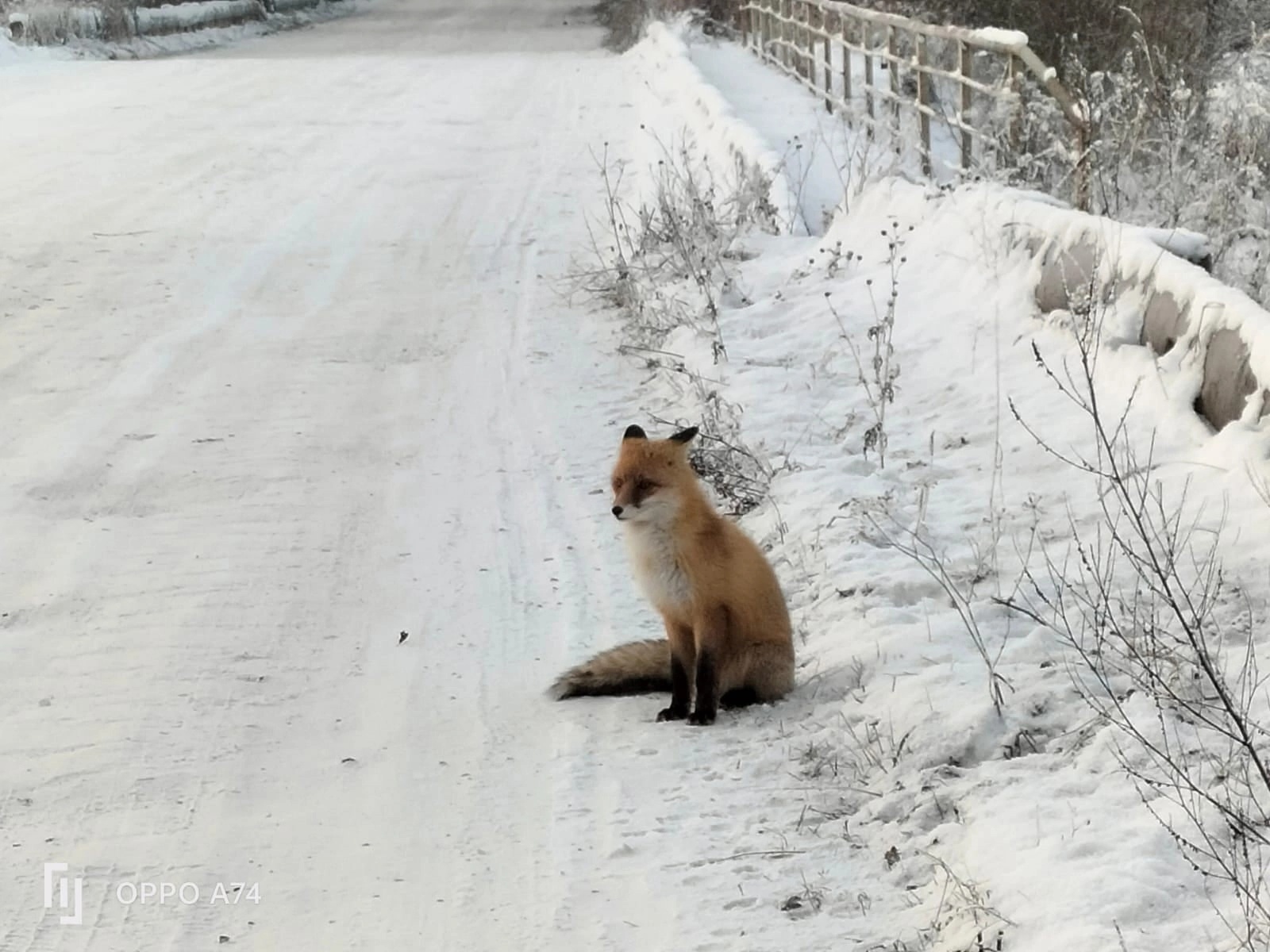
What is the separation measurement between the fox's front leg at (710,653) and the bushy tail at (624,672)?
0.28 meters

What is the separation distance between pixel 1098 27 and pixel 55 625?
535 inches

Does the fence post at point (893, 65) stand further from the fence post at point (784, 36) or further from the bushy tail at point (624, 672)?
the bushy tail at point (624, 672)

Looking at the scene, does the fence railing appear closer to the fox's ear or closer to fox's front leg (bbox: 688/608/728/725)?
the fox's ear

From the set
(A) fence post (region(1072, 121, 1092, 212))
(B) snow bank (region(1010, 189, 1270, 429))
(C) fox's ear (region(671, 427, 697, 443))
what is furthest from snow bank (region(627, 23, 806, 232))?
(C) fox's ear (region(671, 427, 697, 443))

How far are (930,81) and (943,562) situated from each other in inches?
398

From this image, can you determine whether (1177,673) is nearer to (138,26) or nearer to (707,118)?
(707,118)

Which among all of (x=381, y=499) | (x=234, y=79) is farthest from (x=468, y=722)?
(x=234, y=79)

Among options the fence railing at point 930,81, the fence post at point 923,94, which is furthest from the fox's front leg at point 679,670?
the fence post at point 923,94

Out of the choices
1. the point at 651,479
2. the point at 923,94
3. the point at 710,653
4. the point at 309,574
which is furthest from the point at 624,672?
the point at 923,94

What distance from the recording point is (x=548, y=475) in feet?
25.6

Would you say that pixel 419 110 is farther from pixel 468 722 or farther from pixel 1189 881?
pixel 1189 881

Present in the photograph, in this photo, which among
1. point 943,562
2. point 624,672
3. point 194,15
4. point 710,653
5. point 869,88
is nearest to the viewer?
point 710,653

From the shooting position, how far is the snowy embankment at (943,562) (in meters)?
3.84

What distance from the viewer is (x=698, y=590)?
204 inches
